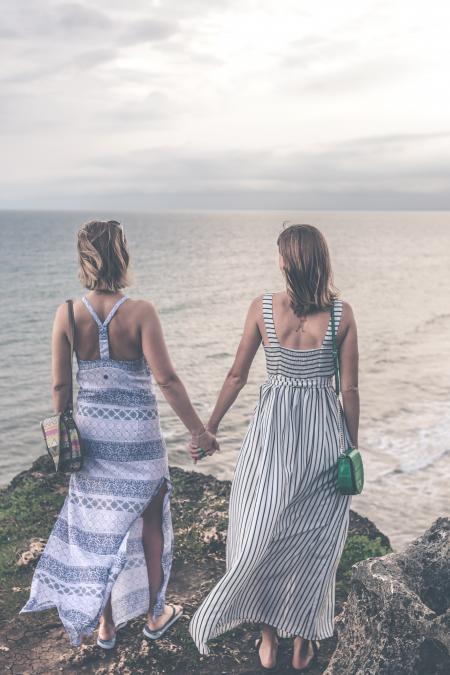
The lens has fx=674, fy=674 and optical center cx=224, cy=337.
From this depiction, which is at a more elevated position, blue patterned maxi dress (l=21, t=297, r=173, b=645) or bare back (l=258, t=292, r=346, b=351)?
bare back (l=258, t=292, r=346, b=351)

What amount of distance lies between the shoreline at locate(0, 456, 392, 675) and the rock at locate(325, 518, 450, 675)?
0.84 meters

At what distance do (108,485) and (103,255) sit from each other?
136cm

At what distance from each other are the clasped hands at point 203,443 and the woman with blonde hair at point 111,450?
10mm

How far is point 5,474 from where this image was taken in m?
13.0

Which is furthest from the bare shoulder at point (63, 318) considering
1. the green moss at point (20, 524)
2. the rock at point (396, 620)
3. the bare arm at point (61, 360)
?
the green moss at point (20, 524)

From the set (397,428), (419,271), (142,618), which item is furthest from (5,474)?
(419,271)

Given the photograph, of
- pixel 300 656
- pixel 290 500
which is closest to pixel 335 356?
pixel 290 500

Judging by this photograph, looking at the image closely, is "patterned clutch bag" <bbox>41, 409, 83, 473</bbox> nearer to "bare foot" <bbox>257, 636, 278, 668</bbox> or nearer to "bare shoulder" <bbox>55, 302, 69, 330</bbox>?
"bare shoulder" <bbox>55, 302, 69, 330</bbox>

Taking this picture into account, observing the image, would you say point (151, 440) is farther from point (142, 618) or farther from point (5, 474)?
point (5, 474)

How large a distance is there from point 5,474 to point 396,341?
53.7ft

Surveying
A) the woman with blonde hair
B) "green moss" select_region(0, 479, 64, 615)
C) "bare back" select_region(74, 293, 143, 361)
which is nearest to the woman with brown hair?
the woman with blonde hair

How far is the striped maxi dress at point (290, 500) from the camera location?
378 centimetres

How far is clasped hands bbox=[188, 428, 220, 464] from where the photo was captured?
4.20 meters

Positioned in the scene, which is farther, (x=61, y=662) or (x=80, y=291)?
(x=80, y=291)
